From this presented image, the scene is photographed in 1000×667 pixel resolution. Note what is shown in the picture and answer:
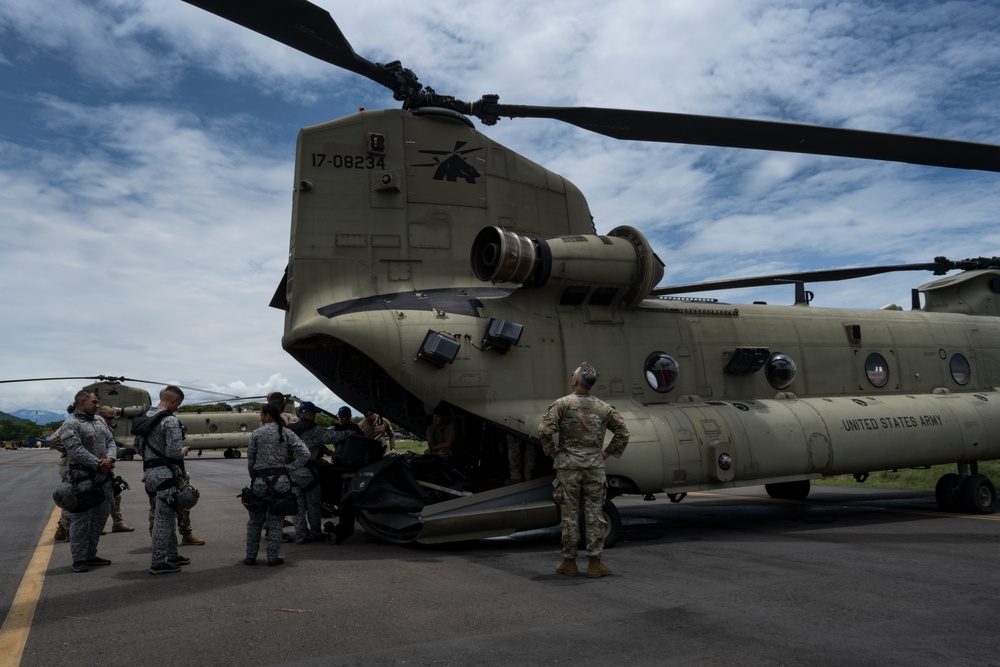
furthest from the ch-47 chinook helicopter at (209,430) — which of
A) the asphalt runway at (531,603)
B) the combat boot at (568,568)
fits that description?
the combat boot at (568,568)

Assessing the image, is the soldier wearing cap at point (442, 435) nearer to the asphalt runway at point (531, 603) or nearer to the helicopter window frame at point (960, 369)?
the asphalt runway at point (531, 603)

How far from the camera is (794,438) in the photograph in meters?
9.96

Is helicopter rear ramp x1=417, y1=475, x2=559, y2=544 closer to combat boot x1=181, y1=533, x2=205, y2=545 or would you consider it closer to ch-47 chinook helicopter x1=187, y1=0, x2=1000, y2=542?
ch-47 chinook helicopter x1=187, y1=0, x2=1000, y2=542

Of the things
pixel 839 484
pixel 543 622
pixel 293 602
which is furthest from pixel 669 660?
pixel 839 484

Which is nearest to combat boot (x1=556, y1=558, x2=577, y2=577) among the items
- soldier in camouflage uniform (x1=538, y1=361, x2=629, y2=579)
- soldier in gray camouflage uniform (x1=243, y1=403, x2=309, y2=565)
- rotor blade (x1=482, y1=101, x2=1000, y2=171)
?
soldier in camouflage uniform (x1=538, y1=361, x2=629, y2=579)

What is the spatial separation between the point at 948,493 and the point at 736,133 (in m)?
7.21

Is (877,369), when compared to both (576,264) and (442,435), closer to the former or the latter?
(576,264)

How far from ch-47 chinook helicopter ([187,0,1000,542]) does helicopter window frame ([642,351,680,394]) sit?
23 millimetres

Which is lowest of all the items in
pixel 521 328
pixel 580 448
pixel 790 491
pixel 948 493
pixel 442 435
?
pixel 790 491

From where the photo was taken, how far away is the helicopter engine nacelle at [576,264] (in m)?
8.80

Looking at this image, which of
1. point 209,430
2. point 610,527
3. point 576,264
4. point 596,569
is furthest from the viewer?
point 209,430

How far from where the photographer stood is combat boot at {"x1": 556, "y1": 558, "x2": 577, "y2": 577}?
6.51 m

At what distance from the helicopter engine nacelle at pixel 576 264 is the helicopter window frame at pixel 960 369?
22.2ft

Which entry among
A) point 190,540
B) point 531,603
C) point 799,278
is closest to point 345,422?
point 190,540
